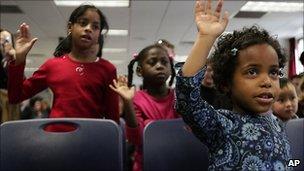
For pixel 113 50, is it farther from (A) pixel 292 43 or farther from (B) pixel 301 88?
(B) pixel 301 88

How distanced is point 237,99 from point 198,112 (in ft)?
0.56

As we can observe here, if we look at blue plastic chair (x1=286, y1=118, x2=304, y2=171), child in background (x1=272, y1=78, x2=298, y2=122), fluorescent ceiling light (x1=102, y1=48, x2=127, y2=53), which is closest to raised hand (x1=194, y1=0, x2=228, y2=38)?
blue plastic chair (x1=286, y1=118, x2=304, y2=171)

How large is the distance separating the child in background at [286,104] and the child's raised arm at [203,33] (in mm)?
1341

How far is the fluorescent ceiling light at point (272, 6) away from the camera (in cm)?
565

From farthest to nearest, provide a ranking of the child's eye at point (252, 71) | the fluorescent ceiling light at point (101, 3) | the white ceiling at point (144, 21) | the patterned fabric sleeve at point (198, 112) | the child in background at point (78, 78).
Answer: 1. the white ceiling at point (144, 21)
2. the fluorescent ceiling light at point (101, 3)
3. the child in background at point (78, 78)
4. the child's eye at point (252, 71)
5. the patterned fabric sleeve at point (198, 112)

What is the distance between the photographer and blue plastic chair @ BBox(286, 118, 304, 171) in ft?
4.51

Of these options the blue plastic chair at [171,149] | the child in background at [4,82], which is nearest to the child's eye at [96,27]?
the child in background at [4,82]

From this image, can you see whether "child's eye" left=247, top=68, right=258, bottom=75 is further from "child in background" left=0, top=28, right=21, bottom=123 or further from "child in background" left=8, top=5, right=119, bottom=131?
"child in background" left=0, top=28, right=21, bottom=123

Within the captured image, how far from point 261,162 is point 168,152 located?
43 centimetres

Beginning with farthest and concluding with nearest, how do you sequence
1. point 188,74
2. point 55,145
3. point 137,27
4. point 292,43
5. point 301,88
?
1. point 292,43
2. point 137,27
3. point 301,88
4. point 55,145
5. point 188,74

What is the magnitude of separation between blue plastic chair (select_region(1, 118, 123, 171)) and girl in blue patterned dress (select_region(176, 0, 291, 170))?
1.16ft

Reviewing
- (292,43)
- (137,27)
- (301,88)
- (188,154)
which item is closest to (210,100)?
(188,154)

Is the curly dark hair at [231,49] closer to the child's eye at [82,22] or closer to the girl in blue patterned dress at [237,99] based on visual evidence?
the girl in blue patterned dress at [237,99]

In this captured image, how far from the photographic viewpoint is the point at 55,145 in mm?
1203
